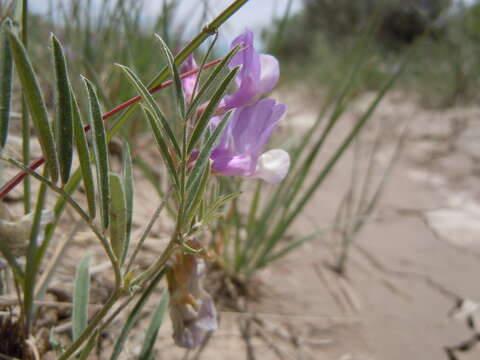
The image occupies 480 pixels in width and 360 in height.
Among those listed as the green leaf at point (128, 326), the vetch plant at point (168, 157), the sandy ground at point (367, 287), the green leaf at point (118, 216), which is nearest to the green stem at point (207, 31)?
the vetch plant at point (168, 157)

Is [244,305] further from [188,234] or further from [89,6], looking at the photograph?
[89,6]

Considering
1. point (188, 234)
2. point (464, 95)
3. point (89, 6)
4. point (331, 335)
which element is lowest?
point (331, 335)

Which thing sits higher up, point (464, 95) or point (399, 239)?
point (464, 95)

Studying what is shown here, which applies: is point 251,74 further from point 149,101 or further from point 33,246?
point 33,246

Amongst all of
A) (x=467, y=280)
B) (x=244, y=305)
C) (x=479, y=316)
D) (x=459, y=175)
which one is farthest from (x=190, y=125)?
(x=459, y=175)

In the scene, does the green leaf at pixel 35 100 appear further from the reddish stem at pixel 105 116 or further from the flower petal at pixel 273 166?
the flower petal at pixel 273 166

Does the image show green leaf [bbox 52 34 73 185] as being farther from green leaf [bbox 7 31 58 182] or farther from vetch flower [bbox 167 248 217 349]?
vetch flower [bbox 167 248 217 349]

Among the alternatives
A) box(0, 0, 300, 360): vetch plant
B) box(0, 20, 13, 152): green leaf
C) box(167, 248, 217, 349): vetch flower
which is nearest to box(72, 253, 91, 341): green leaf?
box(0, 0, 300, 360): vetch plant
